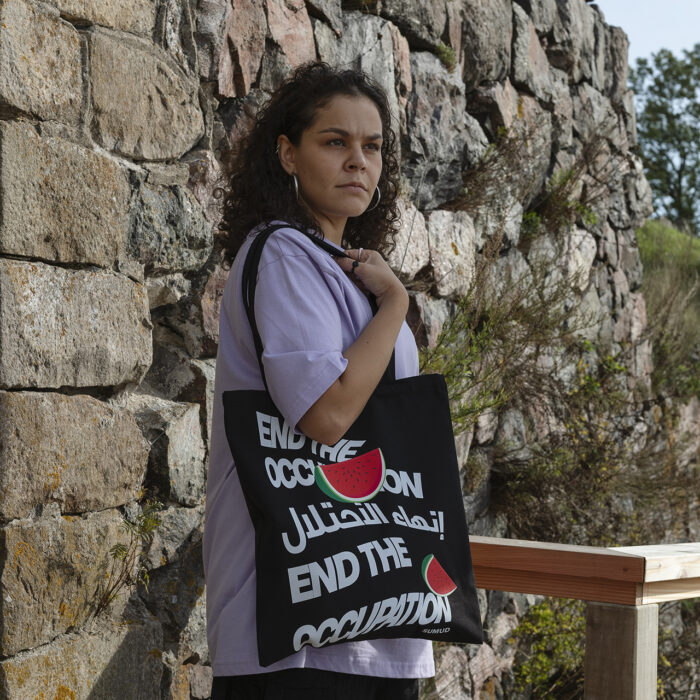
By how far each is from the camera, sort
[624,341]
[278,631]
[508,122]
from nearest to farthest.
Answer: [278,631] < [508,122] < [624,341]

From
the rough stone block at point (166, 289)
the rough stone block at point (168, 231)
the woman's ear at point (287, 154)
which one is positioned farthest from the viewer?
the rough stone block at point (166, 289)

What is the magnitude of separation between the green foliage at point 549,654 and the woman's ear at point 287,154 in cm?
322

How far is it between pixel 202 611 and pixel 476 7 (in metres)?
3.21

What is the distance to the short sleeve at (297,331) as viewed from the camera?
1441mm

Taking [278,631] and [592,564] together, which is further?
[592,564]

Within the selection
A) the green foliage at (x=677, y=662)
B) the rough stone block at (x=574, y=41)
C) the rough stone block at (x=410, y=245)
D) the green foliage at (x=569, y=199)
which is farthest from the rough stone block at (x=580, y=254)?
the green foliage at (x=677, y=662)

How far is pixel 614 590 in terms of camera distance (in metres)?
2.12

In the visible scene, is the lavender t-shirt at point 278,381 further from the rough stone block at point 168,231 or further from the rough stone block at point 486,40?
the rough stone block at point 486,40

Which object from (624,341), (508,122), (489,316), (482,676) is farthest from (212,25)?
(624,341)

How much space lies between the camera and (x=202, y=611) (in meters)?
2.38

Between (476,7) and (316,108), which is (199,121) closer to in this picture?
(316,108)

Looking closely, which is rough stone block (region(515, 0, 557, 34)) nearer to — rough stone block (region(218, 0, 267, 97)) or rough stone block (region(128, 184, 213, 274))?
rough stone block (region(218, 0, 267, 97))

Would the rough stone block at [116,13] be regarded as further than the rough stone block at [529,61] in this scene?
No

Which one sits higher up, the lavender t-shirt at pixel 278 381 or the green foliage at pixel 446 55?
the green foliage at pixel 446 55
